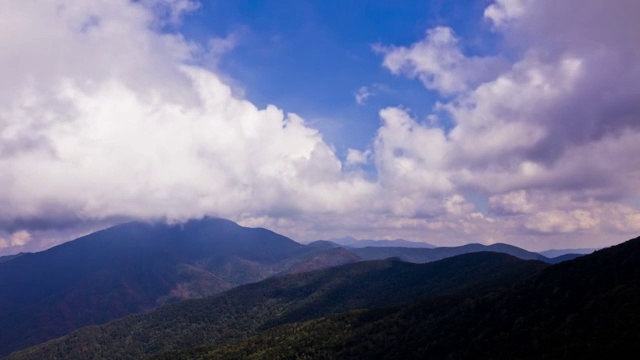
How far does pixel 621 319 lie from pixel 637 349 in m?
27.1

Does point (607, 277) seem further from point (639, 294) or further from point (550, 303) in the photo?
point (639, 294)

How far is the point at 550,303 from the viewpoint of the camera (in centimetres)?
18400

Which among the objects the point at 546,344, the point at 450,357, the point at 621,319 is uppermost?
the point at 621,319

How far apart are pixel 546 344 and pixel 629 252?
84.7 m

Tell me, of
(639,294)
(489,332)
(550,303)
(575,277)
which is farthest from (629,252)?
(489,332)

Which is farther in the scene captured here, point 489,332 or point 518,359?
point 489,332

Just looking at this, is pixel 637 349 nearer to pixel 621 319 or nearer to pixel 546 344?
pixel 621 319

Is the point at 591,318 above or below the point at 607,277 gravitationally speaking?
below

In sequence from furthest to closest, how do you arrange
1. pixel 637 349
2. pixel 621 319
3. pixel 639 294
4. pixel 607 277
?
pixel 607 277 → pixel 639 294 → pixel 621 319 → pixel 637 349

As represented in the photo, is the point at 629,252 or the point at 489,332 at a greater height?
the point at 629,252

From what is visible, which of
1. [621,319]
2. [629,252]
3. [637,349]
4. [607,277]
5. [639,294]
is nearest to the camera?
[637,349]

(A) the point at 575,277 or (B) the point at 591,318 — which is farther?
(A) the point at 575,277

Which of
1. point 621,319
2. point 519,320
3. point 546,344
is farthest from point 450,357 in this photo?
point 621,319

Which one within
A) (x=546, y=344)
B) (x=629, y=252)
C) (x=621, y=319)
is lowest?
(x=546, y=344)
